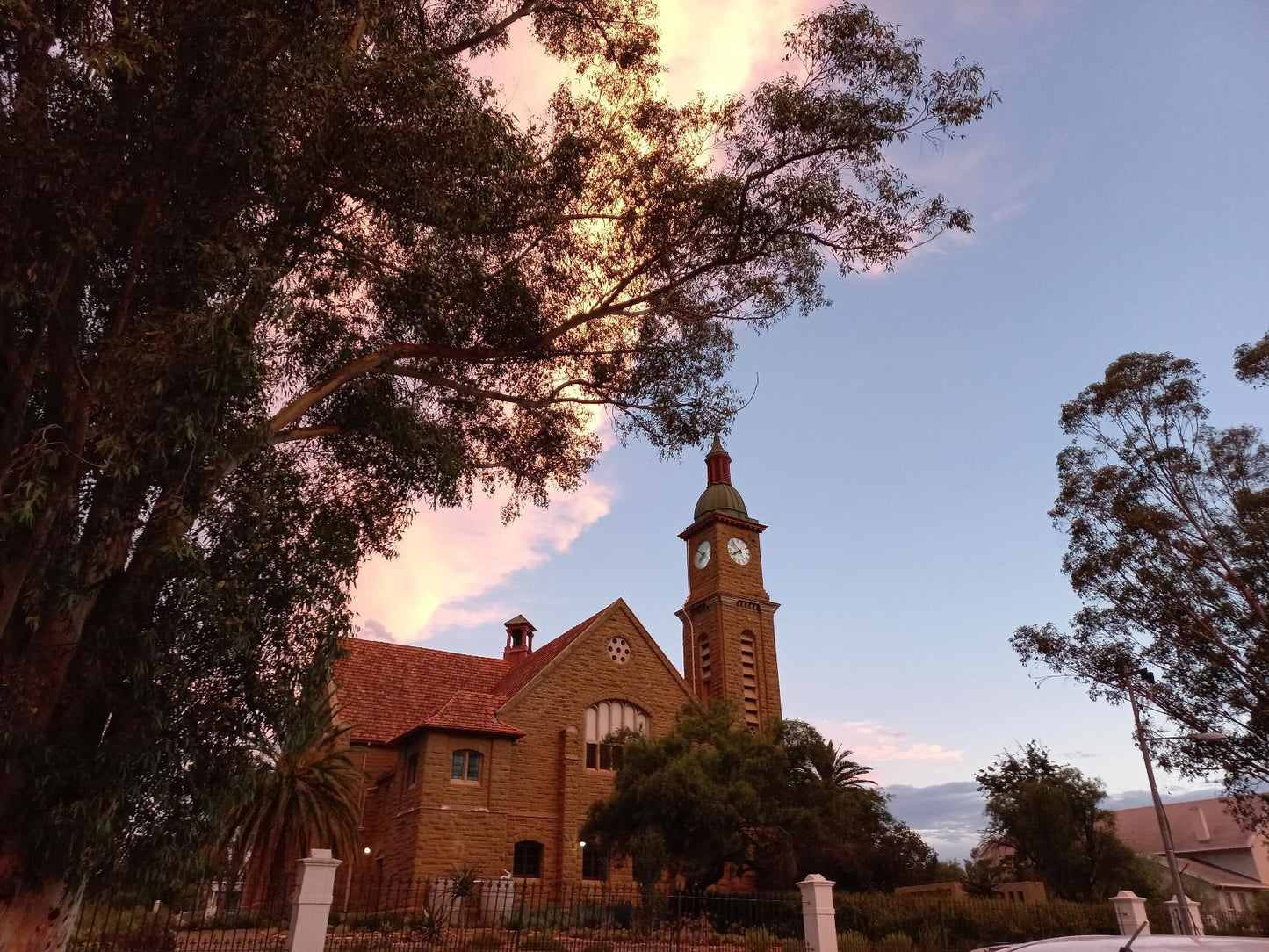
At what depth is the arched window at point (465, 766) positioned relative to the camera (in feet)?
87.1

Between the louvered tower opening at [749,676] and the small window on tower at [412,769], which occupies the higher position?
the louvered tower opening at [749,676]

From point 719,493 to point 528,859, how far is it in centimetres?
2399

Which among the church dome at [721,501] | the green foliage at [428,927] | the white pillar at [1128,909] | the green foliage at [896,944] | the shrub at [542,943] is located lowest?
the green foliage at [896,944]

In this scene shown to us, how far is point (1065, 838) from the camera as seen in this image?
99.8ft

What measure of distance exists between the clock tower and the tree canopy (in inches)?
495

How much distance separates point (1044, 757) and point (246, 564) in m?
36.4

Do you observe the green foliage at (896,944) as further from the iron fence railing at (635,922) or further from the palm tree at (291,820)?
the palm tree at (291,820)

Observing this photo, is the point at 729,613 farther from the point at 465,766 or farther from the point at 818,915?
the point at 818,915

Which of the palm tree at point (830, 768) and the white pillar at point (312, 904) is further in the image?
the palm tree at point (830, 768)

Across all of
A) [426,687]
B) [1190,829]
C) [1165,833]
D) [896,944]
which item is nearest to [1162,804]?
[1165,833]

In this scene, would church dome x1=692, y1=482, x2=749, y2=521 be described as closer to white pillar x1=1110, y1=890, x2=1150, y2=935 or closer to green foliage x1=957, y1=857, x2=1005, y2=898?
green foliage x1=957, y1=857, x2=1005, y2=898

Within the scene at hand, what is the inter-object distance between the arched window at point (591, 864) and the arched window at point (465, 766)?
4.71 m

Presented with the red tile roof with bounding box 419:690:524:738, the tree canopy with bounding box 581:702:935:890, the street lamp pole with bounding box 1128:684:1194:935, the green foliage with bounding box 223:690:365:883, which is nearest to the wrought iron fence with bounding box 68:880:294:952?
the green foliage with bounding box 223:690:365:883

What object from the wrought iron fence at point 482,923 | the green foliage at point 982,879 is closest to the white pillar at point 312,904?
the wrought iron fence at point 482,923
